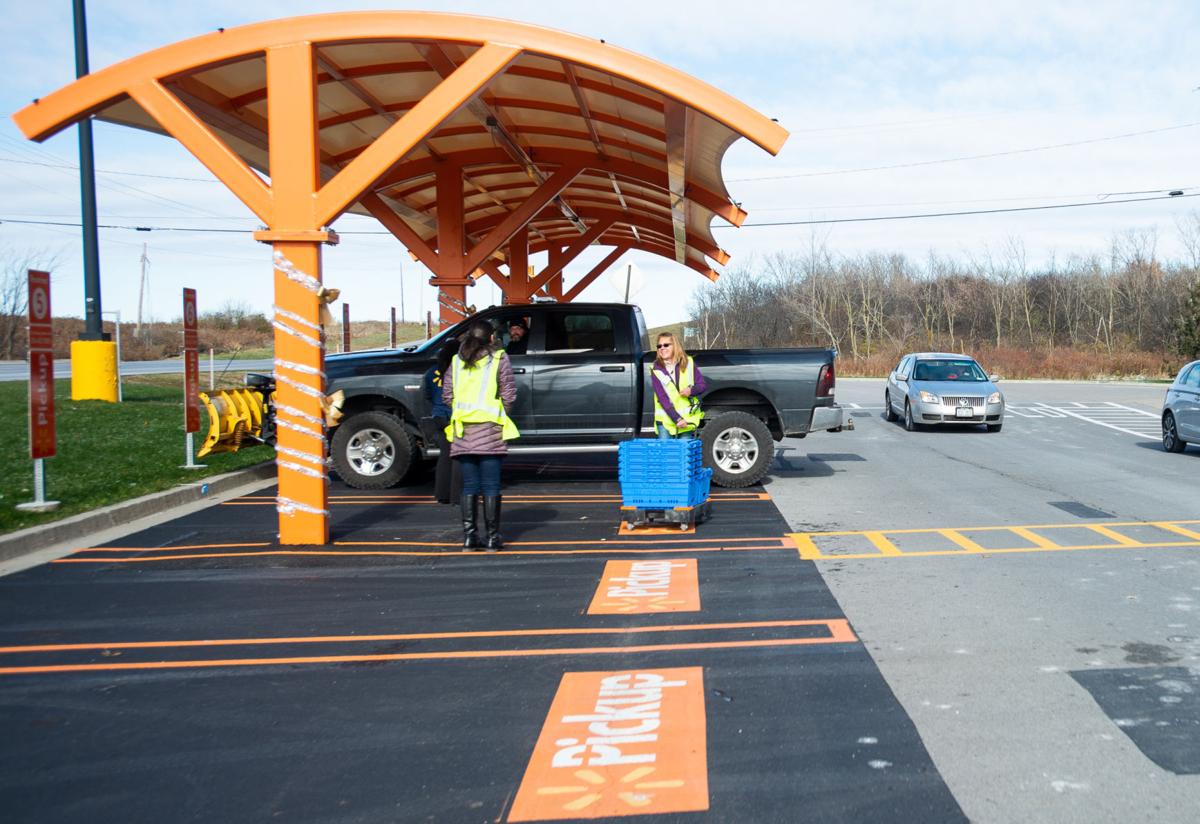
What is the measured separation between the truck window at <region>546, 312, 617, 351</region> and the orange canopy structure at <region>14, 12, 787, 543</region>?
201 cm

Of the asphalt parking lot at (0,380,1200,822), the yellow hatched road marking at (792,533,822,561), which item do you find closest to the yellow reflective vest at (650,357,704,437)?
the asphalt parking lot at (0,380,1200,822)

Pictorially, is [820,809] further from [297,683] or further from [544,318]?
[544,318]

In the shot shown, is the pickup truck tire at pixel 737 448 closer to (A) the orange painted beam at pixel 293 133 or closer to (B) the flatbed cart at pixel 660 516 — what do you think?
(B) the flatbed cart at pixel 660 516

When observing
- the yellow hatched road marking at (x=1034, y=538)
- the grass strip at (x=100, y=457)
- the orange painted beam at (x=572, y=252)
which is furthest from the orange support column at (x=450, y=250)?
the yellow hatched road marking at (x=1034, y=538)

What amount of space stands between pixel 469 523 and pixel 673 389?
2373 millimetres

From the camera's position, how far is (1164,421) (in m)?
16.8

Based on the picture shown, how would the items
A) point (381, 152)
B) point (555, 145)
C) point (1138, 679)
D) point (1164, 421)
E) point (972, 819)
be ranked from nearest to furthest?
point (972, 819) → point (1138, 679) → point (381, 152) → point (555, 145) → point (1164, 421)

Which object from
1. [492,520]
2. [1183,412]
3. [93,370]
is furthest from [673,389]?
[93,370]

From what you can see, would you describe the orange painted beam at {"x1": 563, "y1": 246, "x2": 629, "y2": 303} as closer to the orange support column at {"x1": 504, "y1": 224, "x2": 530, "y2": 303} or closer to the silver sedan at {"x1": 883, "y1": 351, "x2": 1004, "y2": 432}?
the orange support column at {"x1": 504, "y1": 224, "x2": 530, "y2": 303}

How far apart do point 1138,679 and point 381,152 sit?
21.6 ft

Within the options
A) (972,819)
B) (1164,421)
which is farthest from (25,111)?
(1164,421)

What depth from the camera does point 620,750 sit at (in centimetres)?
429

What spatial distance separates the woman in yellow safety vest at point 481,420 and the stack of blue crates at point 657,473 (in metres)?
1.26

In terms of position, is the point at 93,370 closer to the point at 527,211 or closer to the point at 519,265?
the point at 519,265
